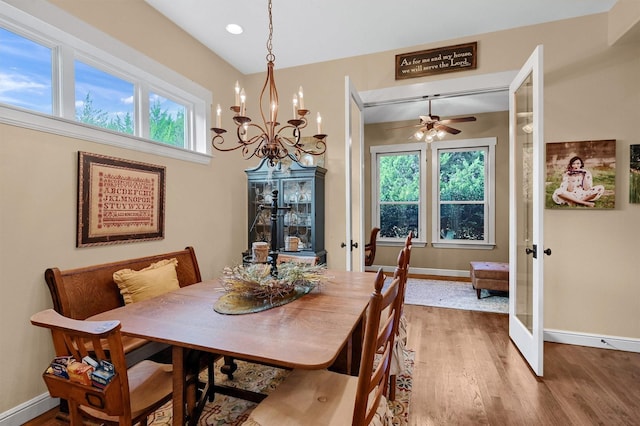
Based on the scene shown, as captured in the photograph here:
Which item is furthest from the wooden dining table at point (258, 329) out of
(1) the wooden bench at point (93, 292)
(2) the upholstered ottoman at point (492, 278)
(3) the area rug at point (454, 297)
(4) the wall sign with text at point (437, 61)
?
(2) the upholstered ottoman at point (492, 278)

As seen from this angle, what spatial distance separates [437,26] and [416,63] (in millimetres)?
384

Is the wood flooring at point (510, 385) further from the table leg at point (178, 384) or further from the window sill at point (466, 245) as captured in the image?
the window sill at point (466, 245)

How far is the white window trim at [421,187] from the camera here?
234 inches

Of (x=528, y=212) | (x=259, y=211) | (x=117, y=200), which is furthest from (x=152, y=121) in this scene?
(x=528, y=212)

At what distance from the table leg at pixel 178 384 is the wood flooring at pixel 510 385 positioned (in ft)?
3.94

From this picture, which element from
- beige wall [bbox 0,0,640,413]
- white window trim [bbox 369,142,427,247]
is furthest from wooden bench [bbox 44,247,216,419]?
white window trim [bbox 369,142,427,247]

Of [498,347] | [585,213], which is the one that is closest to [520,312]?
[498,347]

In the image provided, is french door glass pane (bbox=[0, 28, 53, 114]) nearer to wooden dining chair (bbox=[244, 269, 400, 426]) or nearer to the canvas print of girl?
wooden dining chair (bbox=[244, 269, 400, 426])

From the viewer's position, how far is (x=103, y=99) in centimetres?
243

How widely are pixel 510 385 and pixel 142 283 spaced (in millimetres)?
2786

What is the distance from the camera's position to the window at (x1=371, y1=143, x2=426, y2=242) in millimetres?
5996

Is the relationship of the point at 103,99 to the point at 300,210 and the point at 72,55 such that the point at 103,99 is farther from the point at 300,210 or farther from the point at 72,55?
the point at 300,210

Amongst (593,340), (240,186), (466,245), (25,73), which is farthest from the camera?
(466,245)

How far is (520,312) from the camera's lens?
2.77 metres
